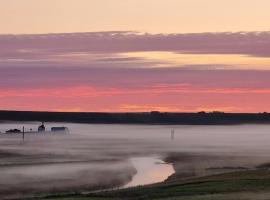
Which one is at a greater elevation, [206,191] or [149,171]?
[149,171]

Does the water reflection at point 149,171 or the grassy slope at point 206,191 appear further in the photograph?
the water reflection at point 149,171

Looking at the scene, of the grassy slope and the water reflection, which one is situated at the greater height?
the water reflection

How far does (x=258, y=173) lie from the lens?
49844 mm

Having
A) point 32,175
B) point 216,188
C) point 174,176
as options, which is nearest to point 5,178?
point 32,175

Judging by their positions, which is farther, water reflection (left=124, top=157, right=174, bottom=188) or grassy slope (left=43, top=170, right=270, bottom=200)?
water reflection (left=124, top=157, right=174, bottom=188)

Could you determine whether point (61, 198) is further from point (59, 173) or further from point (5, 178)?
point (59, 173)

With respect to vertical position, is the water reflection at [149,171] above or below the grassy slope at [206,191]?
above

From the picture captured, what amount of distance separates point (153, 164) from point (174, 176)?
17.1m

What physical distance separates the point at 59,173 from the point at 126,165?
42.6 feet

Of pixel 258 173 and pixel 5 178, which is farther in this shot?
pixel 5 178

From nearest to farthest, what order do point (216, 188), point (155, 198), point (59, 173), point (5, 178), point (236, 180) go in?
point (155, 198) → point (216, 188) → point (236, 180) → point (5, 178) → point (59, 173)

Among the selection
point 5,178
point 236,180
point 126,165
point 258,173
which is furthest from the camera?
point 126,165

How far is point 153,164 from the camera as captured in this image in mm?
79312

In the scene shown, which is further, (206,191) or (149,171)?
(149,171)
